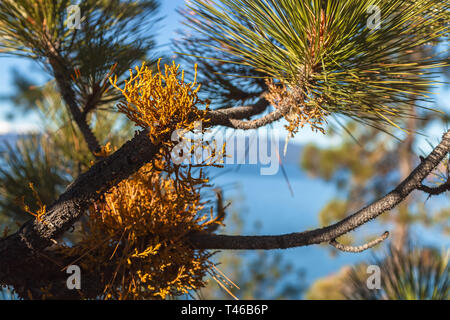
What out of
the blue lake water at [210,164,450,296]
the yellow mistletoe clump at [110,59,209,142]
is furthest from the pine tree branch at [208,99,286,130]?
the blue lake water at [210,164,450,296]

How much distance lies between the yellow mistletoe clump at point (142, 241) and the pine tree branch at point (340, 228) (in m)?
0.04

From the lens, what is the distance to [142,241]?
0.61m

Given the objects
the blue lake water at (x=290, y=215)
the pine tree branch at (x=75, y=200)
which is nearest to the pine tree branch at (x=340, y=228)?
the pine tree branch at (x=75, y=200)

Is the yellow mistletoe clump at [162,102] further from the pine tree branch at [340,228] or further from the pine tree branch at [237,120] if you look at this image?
the pine tree branch at [340,228]

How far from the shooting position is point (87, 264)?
612 mm

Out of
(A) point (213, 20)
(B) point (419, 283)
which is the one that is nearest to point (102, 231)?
(A) point (213, 20)

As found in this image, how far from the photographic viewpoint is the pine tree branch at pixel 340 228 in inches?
22.1

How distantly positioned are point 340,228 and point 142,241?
13.4 inches

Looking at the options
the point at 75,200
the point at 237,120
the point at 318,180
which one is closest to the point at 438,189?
the point at 237,120

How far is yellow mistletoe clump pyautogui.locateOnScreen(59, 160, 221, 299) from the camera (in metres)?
0.59

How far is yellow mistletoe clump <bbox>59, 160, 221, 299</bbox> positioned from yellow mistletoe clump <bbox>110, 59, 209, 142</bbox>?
0.41 ft

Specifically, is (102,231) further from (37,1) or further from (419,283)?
(419,283)

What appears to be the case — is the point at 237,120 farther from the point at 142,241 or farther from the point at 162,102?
the point at 142,241
